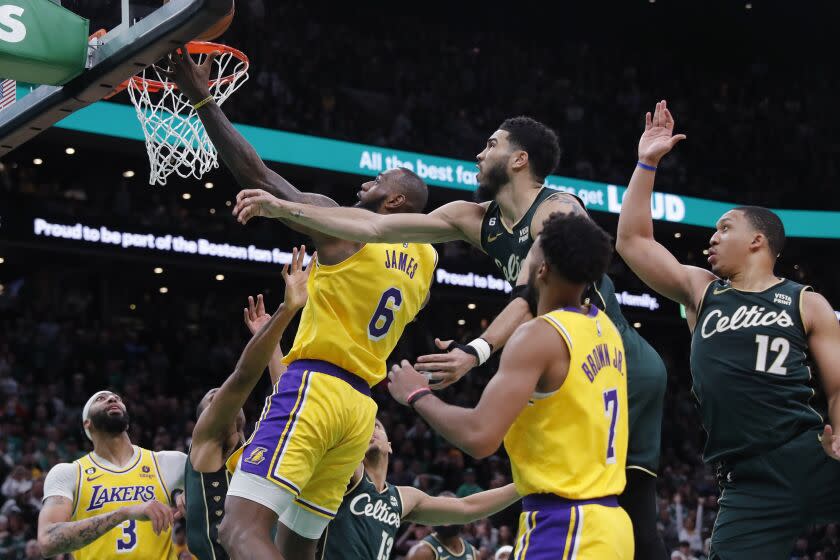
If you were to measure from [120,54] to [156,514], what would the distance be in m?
2.39

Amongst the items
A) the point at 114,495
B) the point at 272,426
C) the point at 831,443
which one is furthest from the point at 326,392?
the point at 831,443

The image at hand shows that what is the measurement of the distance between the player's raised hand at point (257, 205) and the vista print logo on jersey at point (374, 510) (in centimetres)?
243

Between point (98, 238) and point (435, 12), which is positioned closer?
point (98, 238)

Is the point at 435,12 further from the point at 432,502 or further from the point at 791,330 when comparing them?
the point at 791,330

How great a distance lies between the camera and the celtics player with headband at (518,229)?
477 centimetres

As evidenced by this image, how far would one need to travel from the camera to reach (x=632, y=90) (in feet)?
92.9

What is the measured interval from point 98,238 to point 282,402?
1520cm

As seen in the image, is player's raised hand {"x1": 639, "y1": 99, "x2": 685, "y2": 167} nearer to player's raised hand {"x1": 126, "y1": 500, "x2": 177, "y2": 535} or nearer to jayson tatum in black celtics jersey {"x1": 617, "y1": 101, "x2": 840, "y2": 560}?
jayson tatum in black celtics jersey {"x1": 617, "y1": 101, "x2": 840, "y2": 560}

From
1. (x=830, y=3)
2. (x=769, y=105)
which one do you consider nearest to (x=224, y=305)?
(x=769, y=105)

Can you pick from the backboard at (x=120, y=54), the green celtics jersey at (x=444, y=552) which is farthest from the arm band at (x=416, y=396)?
the green celtics jersey at (x=444, y=552)

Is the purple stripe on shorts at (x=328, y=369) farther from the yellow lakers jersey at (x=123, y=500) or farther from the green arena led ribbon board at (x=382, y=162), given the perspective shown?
the green arena led ribbon board at (x=382, y=162)

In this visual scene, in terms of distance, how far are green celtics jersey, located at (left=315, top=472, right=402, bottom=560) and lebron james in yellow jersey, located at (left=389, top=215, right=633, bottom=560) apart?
2925 millimetres

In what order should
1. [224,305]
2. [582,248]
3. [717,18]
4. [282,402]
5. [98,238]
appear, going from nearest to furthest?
[582,248] → [282,402] → [98,238] → [224,305] → [717,18]

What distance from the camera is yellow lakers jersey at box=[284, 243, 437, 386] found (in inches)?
233
